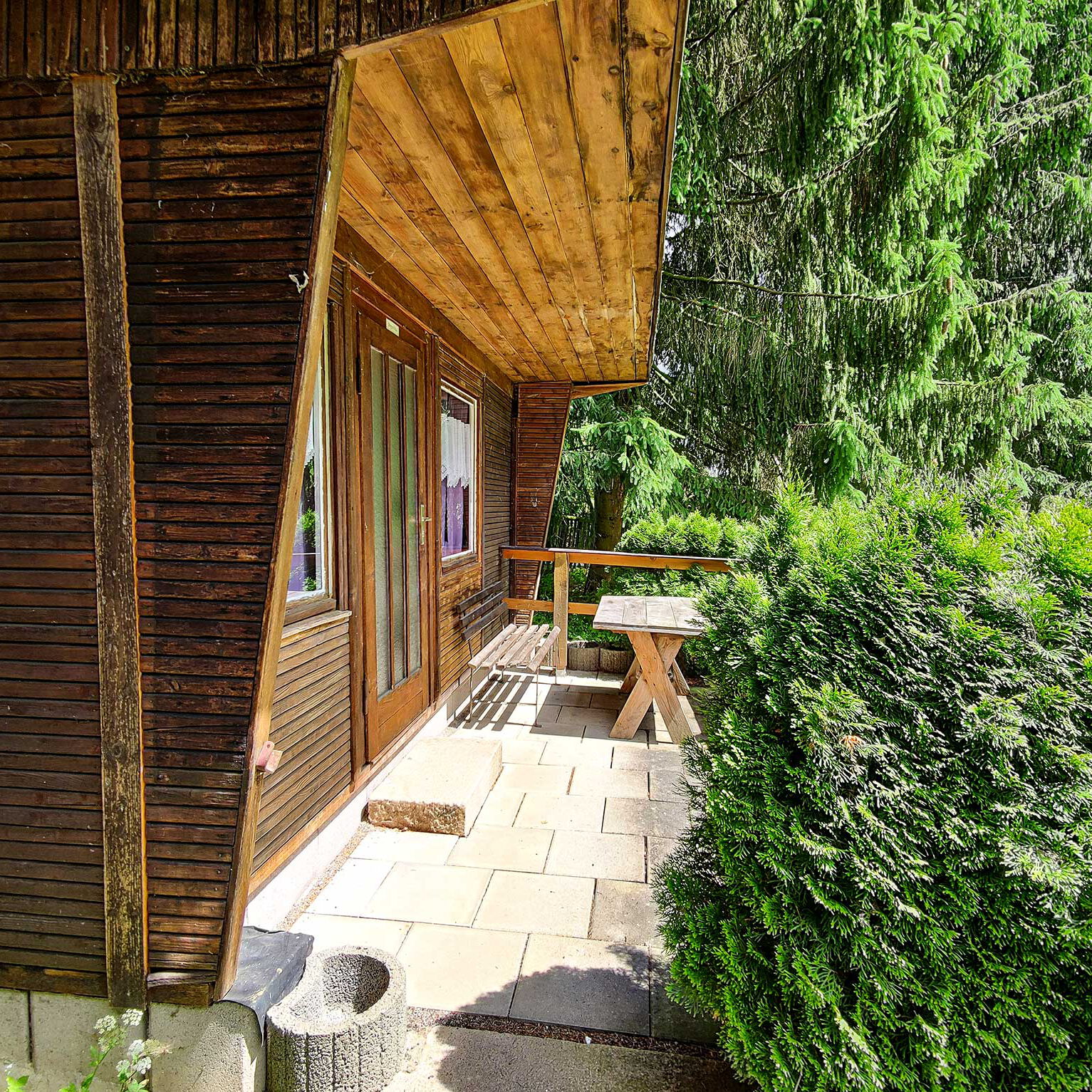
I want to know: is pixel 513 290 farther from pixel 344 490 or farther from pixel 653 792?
pixel 653 792

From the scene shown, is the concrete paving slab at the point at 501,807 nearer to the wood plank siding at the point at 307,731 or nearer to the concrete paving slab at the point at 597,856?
the concrete paving slab at the point at 597,856


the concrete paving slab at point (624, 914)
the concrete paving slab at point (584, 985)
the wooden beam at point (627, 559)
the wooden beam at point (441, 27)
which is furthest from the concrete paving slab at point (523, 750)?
the wooden beam at point (441, 27)

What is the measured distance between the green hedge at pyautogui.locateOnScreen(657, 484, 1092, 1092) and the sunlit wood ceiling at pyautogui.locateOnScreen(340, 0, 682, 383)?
135 cm

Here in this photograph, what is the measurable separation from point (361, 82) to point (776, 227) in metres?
5.93

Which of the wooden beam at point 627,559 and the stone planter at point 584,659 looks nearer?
the wooden beam at point 627,559

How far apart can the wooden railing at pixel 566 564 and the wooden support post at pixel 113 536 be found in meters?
4.11

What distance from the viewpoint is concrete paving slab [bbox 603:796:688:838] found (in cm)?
297

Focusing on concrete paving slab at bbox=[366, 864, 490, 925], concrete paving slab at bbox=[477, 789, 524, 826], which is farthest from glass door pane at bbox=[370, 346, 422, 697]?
concrete paving slab at bbox=[366, 864, 490, 925]

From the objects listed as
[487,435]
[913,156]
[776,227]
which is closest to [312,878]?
[487,435]

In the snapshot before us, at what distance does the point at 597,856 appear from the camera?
274cm

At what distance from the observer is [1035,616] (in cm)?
138

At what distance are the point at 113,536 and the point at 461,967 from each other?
1707 millimetres

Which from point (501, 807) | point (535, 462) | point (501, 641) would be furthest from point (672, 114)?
point (535, 462)

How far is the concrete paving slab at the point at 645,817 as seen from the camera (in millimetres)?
2973
